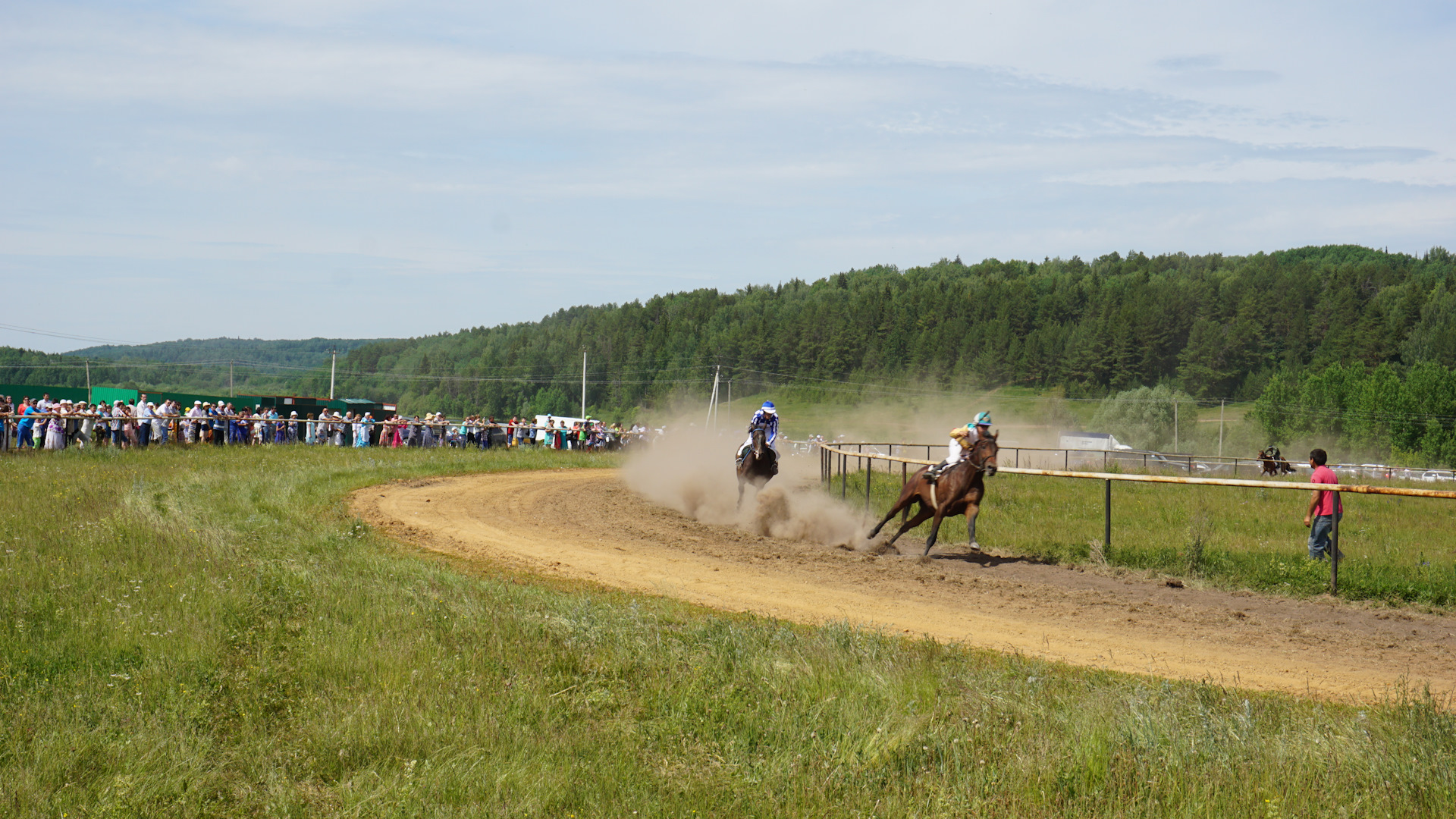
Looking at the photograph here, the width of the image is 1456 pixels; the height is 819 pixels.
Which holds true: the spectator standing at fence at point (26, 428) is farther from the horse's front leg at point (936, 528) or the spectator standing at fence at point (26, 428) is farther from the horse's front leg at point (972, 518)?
the horse's front leg at point (972, 518)

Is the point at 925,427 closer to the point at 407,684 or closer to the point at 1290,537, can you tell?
the point at 1290,537

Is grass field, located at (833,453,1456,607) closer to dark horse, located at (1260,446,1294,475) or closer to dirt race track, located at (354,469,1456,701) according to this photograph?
dirt race track, located at (354,469,1456,701)

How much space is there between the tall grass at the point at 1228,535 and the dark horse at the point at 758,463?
2.28m

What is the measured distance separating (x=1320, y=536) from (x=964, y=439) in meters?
5.09

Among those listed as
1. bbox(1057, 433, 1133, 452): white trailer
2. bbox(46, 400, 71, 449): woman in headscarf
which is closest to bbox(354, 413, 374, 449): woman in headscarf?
bbox(46, 400, 71, 449): woman in headscarf

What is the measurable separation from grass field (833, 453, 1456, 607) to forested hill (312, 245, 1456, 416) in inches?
3522

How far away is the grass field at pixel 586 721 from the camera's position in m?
5.40

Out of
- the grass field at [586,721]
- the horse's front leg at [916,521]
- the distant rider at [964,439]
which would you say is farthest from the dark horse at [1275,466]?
the grass field at [586,721]

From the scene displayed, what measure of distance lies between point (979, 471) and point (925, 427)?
7282cm

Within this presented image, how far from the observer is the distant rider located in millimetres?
15266

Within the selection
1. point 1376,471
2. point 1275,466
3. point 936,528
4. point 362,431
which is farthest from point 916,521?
point 1376,471

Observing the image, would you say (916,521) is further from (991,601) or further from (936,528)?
(991,601)

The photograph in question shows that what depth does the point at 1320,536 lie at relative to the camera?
14.0 metres

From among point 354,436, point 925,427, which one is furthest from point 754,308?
point 354,436
